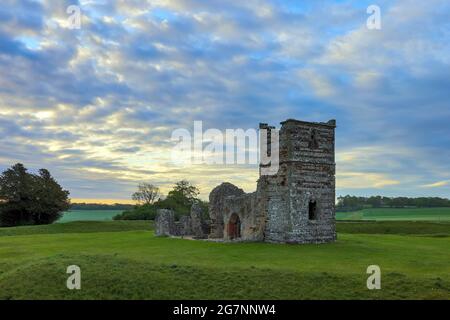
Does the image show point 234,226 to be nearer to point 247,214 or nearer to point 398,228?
point 247,214

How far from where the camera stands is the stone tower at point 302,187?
30.5 m

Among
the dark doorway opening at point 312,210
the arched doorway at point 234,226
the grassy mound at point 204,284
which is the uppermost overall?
the dark doorway opening at point 312,210

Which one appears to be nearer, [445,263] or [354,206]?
[445,263]

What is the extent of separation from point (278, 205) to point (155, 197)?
231 ft

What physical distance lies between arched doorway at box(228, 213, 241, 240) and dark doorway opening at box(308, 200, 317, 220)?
7.26 metres

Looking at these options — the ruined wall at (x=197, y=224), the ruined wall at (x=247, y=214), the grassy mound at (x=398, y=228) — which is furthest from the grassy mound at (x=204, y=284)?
the grassy mound at (x=398, y=228)

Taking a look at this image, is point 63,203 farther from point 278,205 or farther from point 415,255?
point 415,255

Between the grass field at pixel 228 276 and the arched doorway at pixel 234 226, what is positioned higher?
the arched doorway at pixel 234 226

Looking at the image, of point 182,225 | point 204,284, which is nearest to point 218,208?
point 182,225

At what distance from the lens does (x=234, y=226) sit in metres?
37.5

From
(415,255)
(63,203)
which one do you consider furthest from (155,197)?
(415,255)

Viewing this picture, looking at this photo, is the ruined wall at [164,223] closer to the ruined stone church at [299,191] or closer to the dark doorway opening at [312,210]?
the ruined stone church at [299,191]
